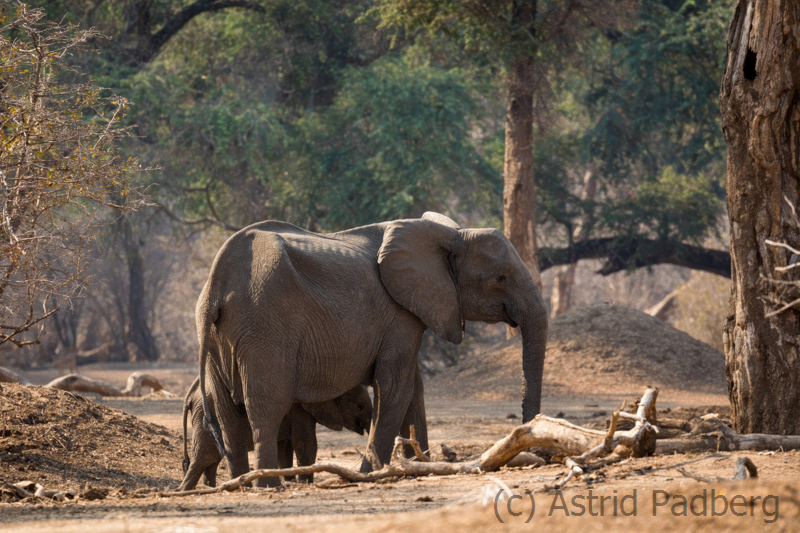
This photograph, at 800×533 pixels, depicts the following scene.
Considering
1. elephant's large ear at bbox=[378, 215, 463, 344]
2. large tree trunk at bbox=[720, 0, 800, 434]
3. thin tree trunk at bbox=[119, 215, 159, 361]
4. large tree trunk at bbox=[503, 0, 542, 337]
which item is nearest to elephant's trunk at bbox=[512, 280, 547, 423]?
elephant's large ear at bbox=[378, 215, 463, 344]

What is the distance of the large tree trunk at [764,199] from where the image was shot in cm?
647

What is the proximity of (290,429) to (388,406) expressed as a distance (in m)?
1.14

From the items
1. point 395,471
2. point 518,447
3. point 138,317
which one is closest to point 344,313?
point 395,471

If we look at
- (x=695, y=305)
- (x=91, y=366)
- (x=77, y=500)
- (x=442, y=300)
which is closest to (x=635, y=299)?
(x=695, y=305)

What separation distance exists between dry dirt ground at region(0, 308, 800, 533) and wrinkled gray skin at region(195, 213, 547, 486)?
0.88 meters

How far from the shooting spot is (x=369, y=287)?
746 cm

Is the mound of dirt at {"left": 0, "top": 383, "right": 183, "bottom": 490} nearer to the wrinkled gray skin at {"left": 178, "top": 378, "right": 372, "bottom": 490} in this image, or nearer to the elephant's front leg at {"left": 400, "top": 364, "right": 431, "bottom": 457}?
the wrinkled gray skin at {"left": 178, "top": 378, "right": 372, "bottom": 490}

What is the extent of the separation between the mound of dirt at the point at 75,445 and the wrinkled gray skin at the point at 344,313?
1.44 metres

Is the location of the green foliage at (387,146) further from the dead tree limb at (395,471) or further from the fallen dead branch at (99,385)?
the dead tree limb at (395,471)

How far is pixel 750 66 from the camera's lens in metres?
6.73

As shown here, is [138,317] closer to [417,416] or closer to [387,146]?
[387,146]


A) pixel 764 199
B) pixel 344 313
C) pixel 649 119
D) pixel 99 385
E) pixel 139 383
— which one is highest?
pixel 649 119

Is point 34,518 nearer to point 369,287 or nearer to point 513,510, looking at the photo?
point 513,510

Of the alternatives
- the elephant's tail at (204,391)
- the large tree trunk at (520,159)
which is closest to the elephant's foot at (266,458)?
the elephant's tail at (204,391)
